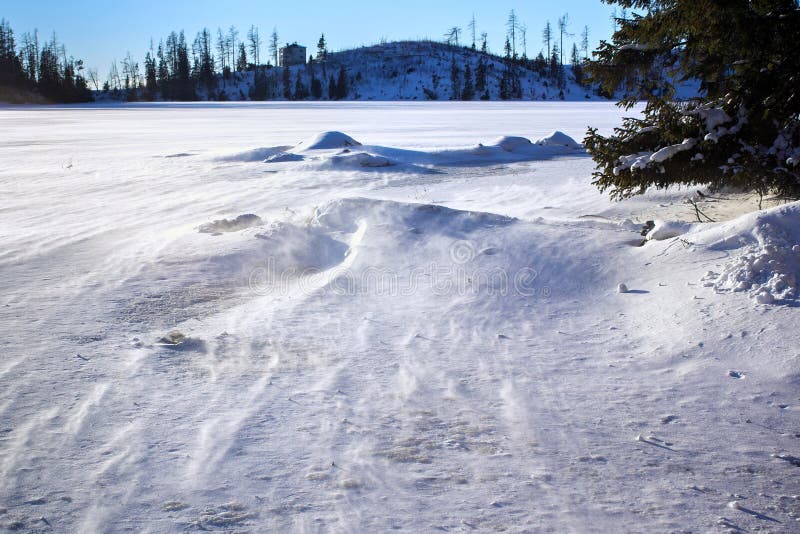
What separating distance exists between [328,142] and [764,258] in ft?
35.9

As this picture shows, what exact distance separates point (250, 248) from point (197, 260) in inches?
17.2

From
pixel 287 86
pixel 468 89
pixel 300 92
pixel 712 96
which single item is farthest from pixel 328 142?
pixel 287 86

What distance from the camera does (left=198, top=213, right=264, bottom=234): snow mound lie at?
5.87 metres

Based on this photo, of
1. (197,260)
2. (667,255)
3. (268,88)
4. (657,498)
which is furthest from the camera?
(268,88)

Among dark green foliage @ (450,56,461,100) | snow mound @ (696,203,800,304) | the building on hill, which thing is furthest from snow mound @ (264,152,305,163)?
the building on hill

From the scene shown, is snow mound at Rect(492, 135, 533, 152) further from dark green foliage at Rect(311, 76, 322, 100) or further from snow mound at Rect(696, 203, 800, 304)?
dark green foliage at Rect(311, 76, 322, 100)

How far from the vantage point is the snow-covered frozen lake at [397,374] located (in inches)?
80.4

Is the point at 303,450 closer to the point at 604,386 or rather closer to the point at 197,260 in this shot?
the point at 604,386

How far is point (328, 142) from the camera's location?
13.6 meters

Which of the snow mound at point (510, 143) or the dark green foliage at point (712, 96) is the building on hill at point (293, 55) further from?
the dark green foliage at point (712, 96)

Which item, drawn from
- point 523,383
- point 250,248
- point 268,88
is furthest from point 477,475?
point 268,88

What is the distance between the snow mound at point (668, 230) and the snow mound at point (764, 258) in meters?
0.45

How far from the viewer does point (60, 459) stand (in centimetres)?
223

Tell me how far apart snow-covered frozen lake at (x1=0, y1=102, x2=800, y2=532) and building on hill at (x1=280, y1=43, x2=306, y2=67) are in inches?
3571
